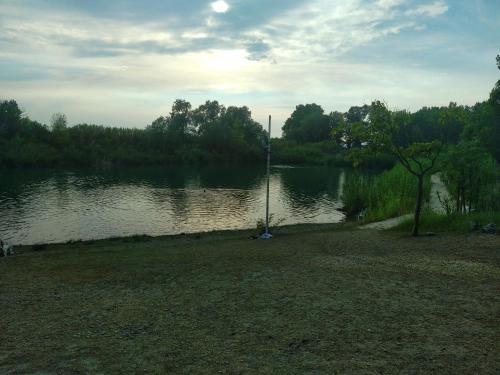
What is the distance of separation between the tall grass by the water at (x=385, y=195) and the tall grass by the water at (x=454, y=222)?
5948 millimetres

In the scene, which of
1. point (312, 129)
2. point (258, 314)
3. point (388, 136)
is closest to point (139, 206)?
point (388, 136)

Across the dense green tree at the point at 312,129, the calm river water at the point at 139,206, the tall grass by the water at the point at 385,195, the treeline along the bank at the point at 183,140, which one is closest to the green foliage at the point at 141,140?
the treeline along the bank at the point at 183,140

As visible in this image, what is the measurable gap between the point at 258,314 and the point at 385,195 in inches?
941

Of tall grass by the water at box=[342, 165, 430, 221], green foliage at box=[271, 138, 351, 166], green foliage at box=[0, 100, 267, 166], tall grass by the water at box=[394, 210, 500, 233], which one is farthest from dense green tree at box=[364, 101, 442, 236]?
green foliage at box=[271, 138, 351, 166]

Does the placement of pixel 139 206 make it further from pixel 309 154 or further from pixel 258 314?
pixel 309 154

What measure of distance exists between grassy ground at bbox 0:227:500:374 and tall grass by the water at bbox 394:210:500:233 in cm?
337

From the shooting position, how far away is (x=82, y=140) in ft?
324

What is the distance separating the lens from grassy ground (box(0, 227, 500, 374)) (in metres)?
6.04

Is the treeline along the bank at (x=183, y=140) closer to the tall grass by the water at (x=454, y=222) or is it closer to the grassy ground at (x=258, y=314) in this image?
the tall grass by the water at (x=454, y=222)

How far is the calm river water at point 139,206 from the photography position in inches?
1109

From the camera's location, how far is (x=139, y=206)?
37.6 m

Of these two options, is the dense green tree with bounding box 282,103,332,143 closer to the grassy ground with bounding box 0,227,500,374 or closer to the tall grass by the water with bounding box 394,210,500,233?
the tall grass by the water with bounding box 394,210,500,233

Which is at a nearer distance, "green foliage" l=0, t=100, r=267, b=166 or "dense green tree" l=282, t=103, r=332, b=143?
"green foliage" l=0, t=100, r=267, b=166

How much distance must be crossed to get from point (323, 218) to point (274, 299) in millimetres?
25699
